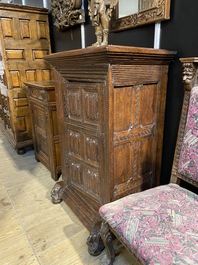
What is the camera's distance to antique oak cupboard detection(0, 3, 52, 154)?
2.35m

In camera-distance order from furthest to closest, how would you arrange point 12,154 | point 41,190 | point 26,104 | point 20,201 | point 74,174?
1. point 12,154
2. point 26,104
3. point 41,190
4. point 20,201
5. point 74,174

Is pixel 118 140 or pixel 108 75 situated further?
pixel 118 140

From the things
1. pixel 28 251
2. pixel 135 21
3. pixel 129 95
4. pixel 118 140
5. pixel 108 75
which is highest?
pixel 135 21

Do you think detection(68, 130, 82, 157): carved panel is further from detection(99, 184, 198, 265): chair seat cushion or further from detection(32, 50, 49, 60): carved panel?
detection(32, 50, 49, 60): carved panel

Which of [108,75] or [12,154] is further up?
[108,75]

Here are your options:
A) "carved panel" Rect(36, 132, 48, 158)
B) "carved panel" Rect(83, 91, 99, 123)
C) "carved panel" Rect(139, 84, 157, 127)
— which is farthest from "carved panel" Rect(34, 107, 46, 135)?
"carved panel" Rect(139, 84, 157, 127)

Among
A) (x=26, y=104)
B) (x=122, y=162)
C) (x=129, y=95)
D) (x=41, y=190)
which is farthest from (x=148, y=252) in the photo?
(x=26, y=104)

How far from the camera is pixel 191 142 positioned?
1.05m

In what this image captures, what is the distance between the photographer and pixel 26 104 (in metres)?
2.66

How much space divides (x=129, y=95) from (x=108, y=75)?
20 cm

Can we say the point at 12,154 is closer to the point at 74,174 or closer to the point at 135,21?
the point at 74,174

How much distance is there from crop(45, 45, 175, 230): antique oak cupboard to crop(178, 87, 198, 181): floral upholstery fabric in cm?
28

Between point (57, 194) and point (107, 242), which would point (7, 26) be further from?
point (107, 242)

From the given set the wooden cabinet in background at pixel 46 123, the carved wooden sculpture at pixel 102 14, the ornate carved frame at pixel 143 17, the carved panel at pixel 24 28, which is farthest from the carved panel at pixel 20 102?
the carved wooden sculpture at pixel 102 14
